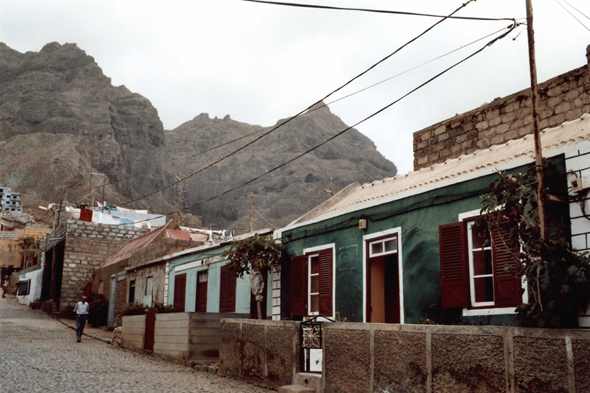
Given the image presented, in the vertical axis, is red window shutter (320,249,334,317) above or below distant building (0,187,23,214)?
below

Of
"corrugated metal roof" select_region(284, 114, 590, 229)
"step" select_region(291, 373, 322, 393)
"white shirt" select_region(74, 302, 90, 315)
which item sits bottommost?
"step" select_region(291, 373, 322, 393)

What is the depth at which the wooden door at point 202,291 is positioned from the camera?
18188mm

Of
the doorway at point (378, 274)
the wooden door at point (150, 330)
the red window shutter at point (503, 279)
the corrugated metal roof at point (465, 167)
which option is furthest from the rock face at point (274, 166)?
the red window shutter at point (503, 279)

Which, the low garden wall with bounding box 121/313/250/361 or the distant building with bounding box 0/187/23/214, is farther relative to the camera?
the distant building with bounding box 0/187/23/214

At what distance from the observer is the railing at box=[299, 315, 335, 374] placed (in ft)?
30.2

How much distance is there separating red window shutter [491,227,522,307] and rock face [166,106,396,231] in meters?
85.7

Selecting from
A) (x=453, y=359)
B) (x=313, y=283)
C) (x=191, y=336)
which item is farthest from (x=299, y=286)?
(x=453, y=359)

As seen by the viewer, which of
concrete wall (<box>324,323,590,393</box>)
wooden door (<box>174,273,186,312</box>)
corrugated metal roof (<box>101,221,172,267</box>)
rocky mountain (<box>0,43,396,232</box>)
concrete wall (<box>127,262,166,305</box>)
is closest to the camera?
concrete wall (<box>324,323,590,393</box>)

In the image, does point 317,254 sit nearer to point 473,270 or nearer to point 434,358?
point 473,270

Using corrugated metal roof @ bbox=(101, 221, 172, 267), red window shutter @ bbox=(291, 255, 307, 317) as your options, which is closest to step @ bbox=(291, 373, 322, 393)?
red window shutter @ bbox=(291, 255, 307, 317)

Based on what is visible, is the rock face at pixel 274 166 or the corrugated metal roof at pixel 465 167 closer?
the corrugated metal roof at pixel 465 167

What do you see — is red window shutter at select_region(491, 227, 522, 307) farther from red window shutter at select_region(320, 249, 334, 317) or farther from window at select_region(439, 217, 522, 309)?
red window shutter at select_region(320, 249, 334, 317)

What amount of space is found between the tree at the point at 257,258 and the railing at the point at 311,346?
14.8 ft

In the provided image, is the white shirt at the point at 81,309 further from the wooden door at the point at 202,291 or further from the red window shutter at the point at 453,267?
the red window shutter at the point at 453,267
